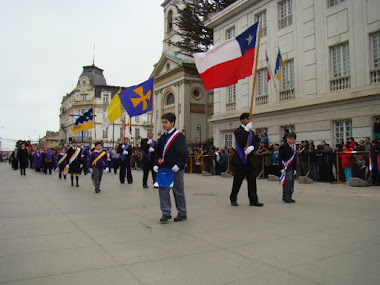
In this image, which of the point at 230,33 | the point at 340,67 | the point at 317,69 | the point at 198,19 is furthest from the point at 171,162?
the point at 198,19

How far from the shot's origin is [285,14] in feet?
66.3

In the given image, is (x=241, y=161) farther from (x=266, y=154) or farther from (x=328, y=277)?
(x=266, y=154)

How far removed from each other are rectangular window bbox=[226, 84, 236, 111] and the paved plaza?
16.9 metres

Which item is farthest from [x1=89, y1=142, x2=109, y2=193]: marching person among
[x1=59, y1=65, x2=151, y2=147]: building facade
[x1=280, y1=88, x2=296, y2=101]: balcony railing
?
[x1=59, y1=65, x2=151, y2=147]: building facade

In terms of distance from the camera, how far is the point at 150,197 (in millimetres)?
9781

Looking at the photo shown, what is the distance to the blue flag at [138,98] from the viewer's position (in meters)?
14.9

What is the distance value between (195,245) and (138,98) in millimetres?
11580

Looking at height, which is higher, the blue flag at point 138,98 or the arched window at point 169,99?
the arched window at point 169,99

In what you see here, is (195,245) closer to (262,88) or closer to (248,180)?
(248,180)

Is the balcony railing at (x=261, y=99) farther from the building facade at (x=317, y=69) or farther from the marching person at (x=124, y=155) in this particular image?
the marching person at (x=124, y=155)

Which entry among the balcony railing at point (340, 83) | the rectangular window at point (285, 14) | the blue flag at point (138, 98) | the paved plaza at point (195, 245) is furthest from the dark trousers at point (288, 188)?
the rectangular window at point (285, 14)

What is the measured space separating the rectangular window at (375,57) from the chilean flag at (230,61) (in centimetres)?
818

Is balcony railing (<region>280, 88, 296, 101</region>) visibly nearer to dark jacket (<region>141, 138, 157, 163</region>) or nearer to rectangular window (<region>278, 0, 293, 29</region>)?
rectangular window (<region>278, 0, 293, 29</region>)

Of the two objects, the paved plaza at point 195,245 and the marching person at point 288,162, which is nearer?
the paved plaza at point 195,245
